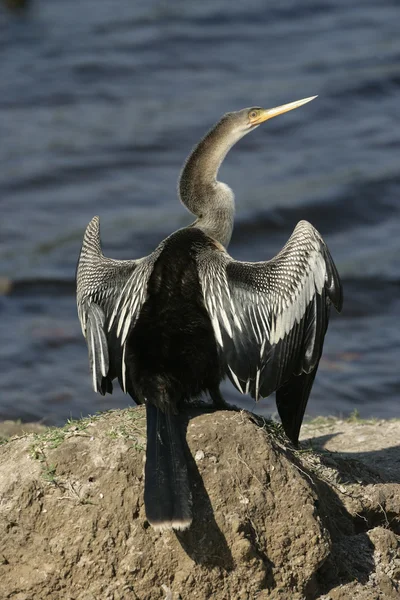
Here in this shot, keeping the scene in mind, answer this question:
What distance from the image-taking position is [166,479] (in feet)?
14.3

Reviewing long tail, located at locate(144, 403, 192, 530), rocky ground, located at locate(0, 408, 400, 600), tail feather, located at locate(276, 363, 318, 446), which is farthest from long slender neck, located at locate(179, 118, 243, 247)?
long tail, located at locate(144, 403, 192, 530)

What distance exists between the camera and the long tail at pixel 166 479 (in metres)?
4.30

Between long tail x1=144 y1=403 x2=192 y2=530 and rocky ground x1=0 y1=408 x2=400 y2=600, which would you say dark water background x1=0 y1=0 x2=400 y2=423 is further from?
long tail x1=144 y1=403 x2=192 y2=530

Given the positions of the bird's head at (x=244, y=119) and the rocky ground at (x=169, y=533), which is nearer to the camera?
the rocky ground at (x=169, y=533)

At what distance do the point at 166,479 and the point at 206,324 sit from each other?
1.00 metres

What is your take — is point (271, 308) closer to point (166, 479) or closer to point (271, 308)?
point (271, 308)

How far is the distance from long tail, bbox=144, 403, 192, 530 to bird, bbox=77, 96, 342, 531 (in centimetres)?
6

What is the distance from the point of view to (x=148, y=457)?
14.7 feet

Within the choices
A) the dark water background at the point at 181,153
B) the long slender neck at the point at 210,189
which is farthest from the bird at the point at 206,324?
the dark water background at the point at 181,153

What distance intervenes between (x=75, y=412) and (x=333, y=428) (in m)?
2.56

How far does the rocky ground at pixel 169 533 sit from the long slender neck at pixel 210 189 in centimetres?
173

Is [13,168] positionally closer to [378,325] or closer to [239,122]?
[378,325]

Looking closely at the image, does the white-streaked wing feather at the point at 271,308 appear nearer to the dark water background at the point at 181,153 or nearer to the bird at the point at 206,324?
the bird at the point at 206,324

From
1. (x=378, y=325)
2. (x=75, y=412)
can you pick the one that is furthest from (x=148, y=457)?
(x=378, y=325)
